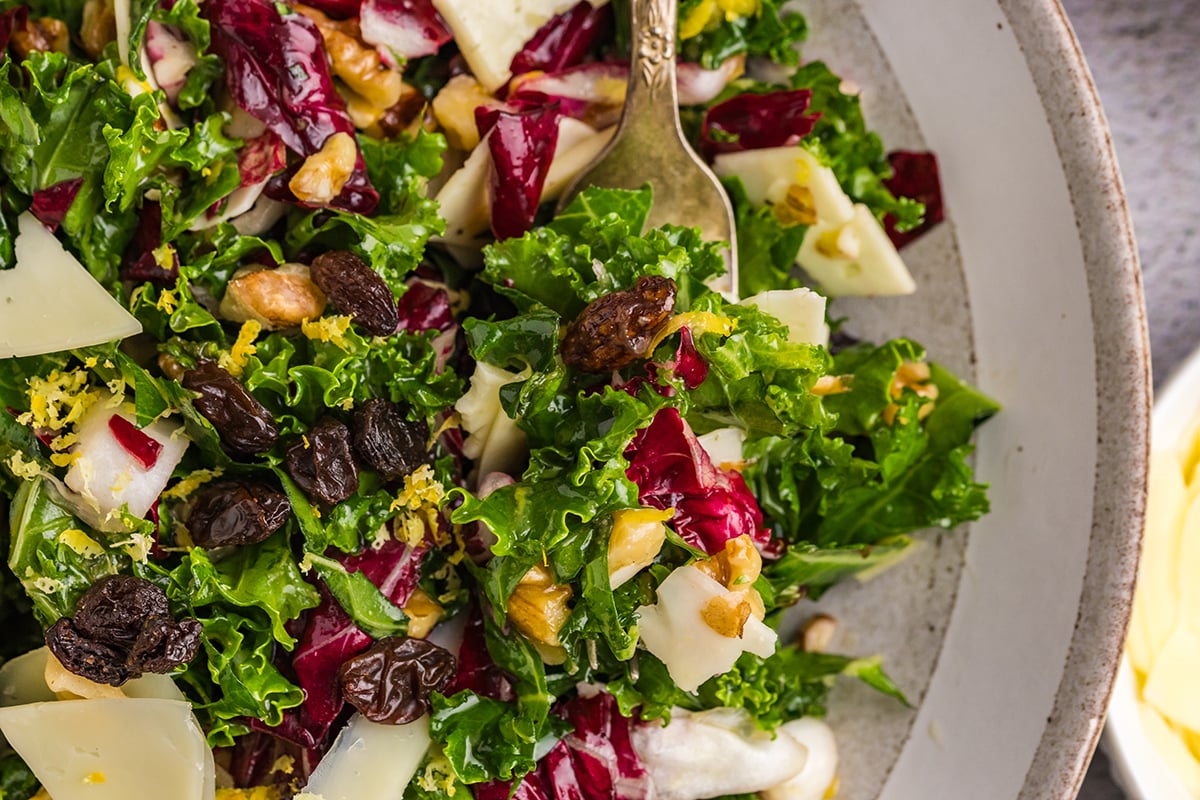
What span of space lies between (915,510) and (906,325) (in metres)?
0.47

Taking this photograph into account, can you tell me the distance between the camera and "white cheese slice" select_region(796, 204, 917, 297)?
2496 millimetres

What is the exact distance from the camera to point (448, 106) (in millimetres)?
2389

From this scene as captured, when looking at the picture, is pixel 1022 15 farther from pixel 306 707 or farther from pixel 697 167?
pixel 306 707

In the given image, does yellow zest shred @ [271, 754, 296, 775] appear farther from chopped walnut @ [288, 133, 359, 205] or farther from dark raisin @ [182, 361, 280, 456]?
chopped walnut @ [288, 133, 359, 205]

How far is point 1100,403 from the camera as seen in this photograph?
231 centimetres

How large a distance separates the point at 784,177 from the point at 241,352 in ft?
4.10

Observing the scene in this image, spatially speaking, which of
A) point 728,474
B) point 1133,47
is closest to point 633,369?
point 728,474

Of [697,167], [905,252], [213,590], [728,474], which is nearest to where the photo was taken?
[213,590]

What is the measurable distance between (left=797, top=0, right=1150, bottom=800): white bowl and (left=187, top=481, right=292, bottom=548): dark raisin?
1382mm

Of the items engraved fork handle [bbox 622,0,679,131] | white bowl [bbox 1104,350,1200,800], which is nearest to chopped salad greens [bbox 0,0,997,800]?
engraved fork handle [bbox 622,0,679,131]

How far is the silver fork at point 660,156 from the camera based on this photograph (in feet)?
7.75

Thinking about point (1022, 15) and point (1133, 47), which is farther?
point (1133, 47)

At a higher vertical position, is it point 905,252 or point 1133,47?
point 1133,47

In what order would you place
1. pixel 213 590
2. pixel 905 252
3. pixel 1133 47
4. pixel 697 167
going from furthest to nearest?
pixel 1133 47 → pixel 905 252 → pixel 697 167 → pixel 213 590
